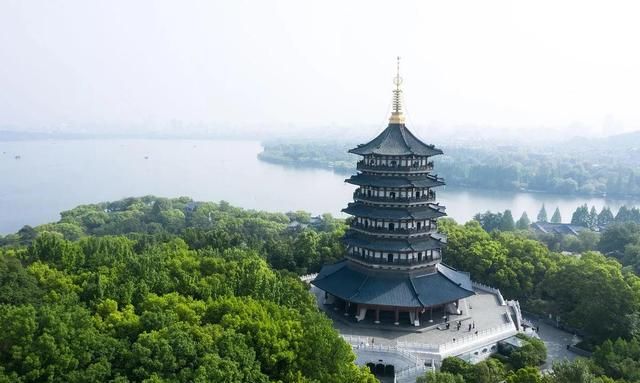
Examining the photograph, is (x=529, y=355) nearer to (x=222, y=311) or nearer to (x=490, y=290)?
(x=490, y=290)

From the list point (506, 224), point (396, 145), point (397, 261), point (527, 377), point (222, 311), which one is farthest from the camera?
point (506, 224)

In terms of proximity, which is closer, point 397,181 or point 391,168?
point 397,181

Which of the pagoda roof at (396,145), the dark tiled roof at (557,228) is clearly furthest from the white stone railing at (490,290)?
the dark tiled roof at (557,228)

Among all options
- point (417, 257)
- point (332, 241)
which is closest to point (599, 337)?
point (417, 257)

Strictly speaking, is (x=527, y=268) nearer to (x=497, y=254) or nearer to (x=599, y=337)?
(x=497, y=254)

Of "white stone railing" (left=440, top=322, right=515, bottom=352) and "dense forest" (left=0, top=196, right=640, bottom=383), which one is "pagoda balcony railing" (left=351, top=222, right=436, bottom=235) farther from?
"white stone railing" (left=440, top=322, right=515, bottom=352)

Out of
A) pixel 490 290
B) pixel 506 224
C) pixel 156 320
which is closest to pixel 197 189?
pixel 506 224

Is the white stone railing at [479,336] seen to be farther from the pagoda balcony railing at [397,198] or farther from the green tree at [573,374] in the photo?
the pagoda balcony railing at [397,198]
